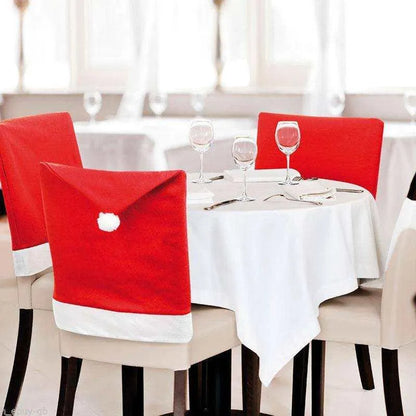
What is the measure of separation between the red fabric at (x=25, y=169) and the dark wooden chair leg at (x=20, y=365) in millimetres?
250

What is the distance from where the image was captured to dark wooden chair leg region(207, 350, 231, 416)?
252 centimetres

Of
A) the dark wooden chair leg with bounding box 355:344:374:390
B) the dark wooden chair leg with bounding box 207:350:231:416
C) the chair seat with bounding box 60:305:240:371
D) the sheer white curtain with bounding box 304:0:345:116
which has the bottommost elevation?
the dark wooden chair leg with bounding box 355:344:374:390

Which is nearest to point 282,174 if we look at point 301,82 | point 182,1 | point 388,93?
point 388,93

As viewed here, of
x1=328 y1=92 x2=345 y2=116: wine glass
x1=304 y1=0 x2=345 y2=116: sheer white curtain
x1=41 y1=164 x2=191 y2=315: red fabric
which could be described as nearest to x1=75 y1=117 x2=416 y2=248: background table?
x1=328 y1=92 x2=345 y2=116: wine glass

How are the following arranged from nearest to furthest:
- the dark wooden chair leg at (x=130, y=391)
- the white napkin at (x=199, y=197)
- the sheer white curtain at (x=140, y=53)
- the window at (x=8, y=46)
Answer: the dark wooden chair leg at (x=130, y=391) → the white napkin at (x=199, y=197) → the sheer white curtain at (x=140, y=53) → the window at (x=8, y=46)

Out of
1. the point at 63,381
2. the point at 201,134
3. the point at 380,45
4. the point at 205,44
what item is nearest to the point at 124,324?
the point at 63,381

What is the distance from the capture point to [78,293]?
85.9 inches

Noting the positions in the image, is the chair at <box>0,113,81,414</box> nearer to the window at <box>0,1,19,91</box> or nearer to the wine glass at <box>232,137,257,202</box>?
the wine glass at <box>232,137,257,202</box>

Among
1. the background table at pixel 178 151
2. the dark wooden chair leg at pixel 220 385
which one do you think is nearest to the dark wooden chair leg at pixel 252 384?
the dark wooden chair leg at pixel 220 385

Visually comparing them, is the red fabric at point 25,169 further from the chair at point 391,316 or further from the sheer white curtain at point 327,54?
the sheer white curtain at point 327,54

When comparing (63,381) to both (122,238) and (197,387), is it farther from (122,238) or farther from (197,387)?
(122,238)

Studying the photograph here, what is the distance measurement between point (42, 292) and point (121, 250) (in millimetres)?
796

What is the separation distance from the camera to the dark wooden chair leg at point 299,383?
2605 millimetres

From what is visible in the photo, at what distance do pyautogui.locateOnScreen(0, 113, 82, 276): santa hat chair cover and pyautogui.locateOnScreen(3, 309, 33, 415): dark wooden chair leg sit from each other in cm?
16
